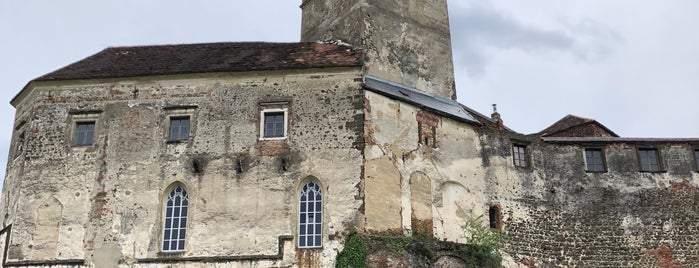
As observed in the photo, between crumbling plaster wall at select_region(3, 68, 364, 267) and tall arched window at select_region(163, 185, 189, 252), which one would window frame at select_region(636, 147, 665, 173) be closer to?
crumbling plaster wall at select_region(3, 68, 364, 267)

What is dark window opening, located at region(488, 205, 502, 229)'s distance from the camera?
2695cm

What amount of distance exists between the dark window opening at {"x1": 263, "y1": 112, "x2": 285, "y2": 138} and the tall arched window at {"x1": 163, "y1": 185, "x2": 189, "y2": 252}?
316cm

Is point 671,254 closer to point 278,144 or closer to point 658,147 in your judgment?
point 658,147

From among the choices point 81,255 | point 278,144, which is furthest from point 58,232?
point 278,144

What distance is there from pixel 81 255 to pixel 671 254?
19566 millimetres

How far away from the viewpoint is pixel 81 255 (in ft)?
78.9

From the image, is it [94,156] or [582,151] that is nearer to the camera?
[94,156]

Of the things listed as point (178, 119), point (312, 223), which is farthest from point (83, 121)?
point (312, 223)

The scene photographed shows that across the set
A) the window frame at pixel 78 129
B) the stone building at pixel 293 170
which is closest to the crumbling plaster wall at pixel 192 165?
the stone building at pixel 293 170

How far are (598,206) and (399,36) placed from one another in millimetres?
9534

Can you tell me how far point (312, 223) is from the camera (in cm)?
2378

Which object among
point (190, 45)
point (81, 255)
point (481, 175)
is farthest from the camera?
point (190, 45)

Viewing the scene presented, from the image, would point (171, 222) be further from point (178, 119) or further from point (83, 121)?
point (83, 121)

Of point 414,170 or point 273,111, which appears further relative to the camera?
point 414,170
